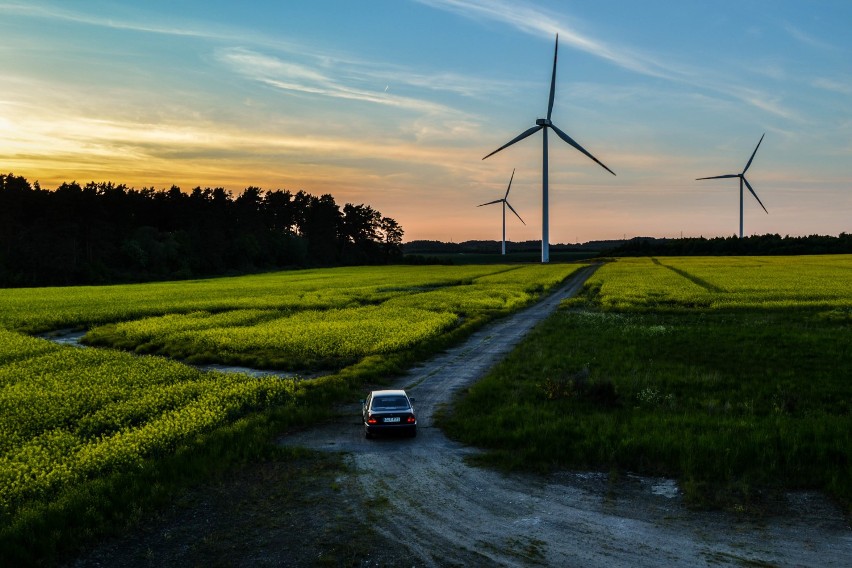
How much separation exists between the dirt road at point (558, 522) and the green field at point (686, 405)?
3.29 feet

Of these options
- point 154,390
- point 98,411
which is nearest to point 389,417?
point 98,411

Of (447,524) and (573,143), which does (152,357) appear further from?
(573,143)

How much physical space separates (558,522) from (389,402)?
818 centimetres

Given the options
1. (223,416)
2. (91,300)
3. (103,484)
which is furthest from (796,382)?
(91,300)

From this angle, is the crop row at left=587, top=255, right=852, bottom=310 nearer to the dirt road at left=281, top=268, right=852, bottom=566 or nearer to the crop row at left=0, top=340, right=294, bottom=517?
the crop row at left=0, top=340, right=294, bottom=517

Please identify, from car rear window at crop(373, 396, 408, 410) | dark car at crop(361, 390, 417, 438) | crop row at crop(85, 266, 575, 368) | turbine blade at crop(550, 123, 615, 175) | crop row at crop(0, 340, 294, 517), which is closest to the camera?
crop row at crop(0, 340, 294, 517)

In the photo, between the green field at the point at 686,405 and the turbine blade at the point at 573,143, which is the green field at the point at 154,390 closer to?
the green field at the point at 686,405

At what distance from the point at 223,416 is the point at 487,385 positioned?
10484 mm

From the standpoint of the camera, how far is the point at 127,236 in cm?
13400

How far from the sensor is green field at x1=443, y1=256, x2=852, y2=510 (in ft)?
54.9

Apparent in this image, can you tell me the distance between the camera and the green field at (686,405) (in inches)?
658

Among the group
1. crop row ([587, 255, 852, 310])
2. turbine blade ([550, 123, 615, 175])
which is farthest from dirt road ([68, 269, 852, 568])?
turbine blade ([550, 123, 615, 175])

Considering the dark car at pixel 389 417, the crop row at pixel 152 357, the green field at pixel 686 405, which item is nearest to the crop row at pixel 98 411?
the crop row at pixel 152 357

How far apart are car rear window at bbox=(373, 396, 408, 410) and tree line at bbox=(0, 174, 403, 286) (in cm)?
11533
